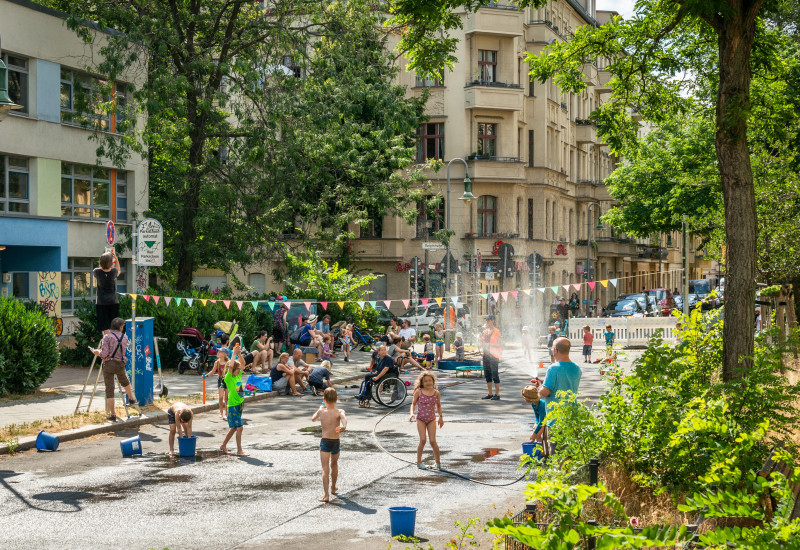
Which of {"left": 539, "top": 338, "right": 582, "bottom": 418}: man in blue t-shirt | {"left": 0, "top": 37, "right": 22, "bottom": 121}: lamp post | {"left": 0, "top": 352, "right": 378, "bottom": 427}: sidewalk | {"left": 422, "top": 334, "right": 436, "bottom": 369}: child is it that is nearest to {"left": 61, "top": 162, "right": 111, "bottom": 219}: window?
{"left": 0, "top": 352, "right": 378, "bottom": 427}: sidewalk

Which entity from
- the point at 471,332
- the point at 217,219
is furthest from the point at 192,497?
the point at 471,332

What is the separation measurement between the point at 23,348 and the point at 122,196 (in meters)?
15.1

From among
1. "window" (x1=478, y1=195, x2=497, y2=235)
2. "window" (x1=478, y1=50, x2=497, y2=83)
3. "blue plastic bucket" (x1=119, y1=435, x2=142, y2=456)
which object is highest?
"window" (x1=478, y1=50, x2=497, y2=83)

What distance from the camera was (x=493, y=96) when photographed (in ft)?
172

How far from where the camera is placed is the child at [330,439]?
1099cm

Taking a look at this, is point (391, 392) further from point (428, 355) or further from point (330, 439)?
point (330, 439)

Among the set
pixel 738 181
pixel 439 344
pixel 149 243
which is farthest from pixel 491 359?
pixel 738 181

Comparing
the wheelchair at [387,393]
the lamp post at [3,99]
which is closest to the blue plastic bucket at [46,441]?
the lamp post at [3,99]

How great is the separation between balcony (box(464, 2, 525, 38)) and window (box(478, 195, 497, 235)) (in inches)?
356

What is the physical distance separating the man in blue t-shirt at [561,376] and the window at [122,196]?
24.9m

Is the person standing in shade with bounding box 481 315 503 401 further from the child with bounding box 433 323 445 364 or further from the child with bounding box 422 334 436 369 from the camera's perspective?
the child with bounding box 433 323 445 364

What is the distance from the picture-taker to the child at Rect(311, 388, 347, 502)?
1099 cm

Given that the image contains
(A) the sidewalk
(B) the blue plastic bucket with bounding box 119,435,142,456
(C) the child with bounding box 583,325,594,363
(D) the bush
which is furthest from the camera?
(C) the child with bounding box 583,325,594,363

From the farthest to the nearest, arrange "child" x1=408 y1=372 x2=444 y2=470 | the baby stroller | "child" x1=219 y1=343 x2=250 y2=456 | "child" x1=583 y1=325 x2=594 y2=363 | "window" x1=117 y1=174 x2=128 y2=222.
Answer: "window" x1=117 y1=174 x2=128 y2=222
"child" x1=583 y1=325 x2=594 y2=363
the baby stroller
"child" x1=219 y1=343 x2=250 y2=456
"child" x1=408 y1=372 x2=444 y2=470
